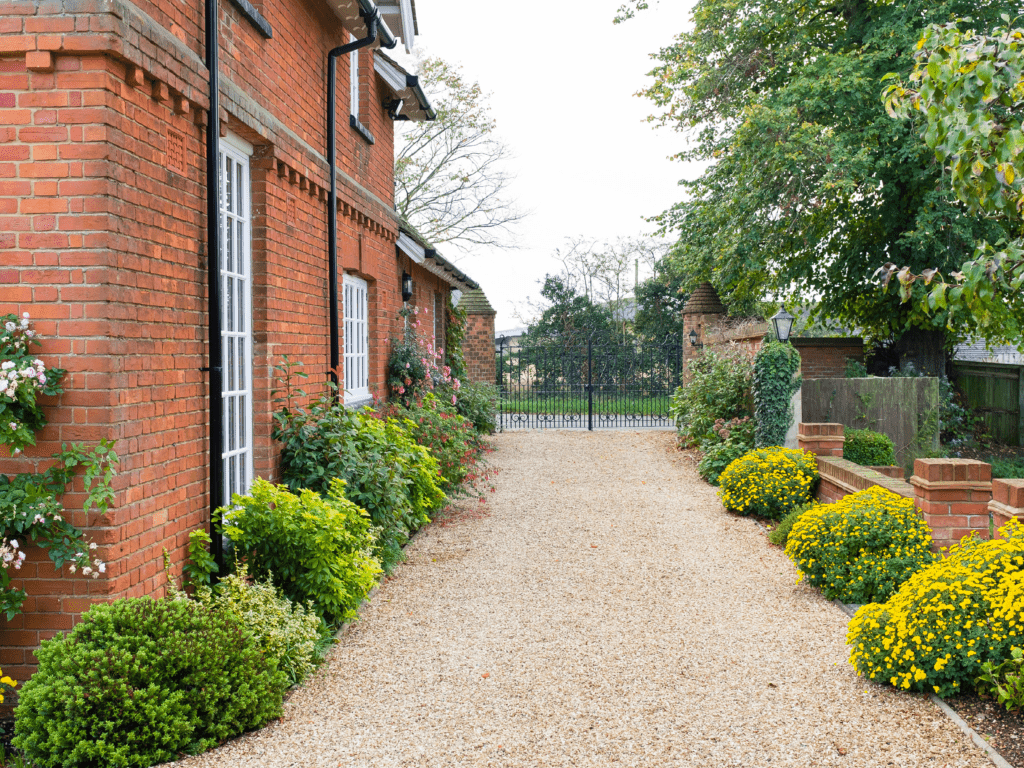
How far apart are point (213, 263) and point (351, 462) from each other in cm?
205

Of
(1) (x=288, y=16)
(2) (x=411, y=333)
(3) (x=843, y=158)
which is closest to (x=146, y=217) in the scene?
(1) (x=288, y=16)

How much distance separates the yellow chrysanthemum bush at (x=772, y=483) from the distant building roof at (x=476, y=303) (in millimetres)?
11857

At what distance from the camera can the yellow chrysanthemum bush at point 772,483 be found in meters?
8.38

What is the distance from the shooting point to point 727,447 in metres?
11.3

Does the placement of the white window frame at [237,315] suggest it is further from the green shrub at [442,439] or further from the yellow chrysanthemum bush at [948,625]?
the yellow chrysanthemum bush at [948,625]

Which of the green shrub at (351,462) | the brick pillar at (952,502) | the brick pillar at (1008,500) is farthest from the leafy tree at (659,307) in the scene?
the brick pillar at (1008,500)

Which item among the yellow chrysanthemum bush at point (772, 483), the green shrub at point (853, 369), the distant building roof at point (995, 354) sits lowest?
the yellow chrysanthemum bush at point (772, 483)

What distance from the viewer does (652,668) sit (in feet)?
15.2

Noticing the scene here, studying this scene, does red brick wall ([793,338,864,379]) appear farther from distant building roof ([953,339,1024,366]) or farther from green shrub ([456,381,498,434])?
distant building roof ([953,339,1024,366])

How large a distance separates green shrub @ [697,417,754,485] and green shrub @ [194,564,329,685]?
778 centimetres

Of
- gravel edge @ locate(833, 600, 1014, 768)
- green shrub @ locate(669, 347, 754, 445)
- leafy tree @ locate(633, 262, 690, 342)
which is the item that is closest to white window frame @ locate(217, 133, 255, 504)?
gravel edge @ locate(833, 600, 1014, 768)

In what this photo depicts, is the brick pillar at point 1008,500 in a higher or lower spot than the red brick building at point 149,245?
lower

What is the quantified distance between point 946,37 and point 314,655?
4.68m

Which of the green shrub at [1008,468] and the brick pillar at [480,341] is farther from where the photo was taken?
the brick pillar at [480,341]
